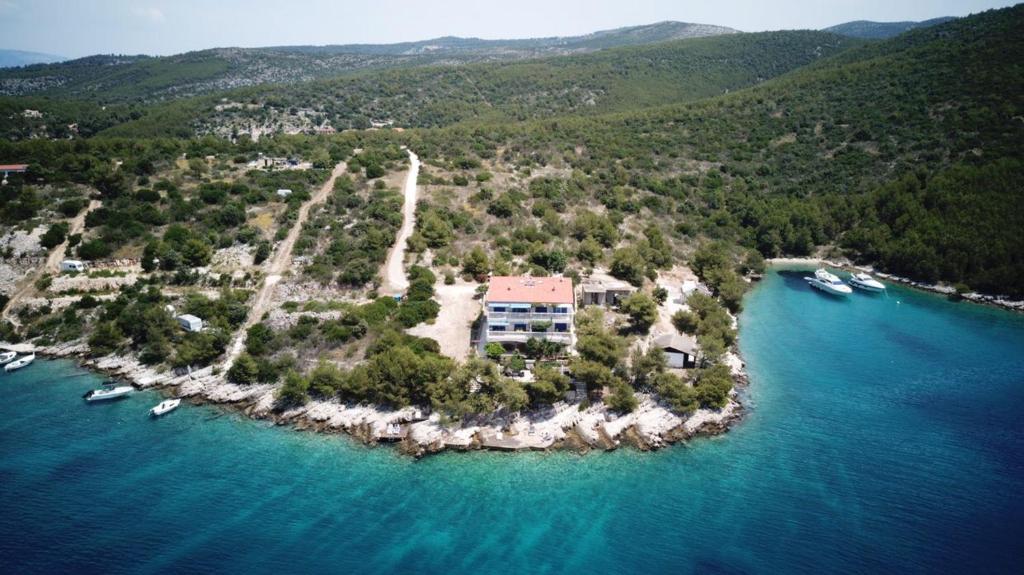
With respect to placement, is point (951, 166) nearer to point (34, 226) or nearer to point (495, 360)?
point (495, 360)

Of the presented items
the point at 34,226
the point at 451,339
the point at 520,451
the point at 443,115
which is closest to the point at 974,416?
the point at 520,451

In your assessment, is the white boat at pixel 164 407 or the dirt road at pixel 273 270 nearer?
the white boat at pixel 164 407

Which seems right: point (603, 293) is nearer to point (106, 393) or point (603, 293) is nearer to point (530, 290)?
point (530, 290)

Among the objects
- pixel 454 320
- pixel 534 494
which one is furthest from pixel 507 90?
pixel 534 494

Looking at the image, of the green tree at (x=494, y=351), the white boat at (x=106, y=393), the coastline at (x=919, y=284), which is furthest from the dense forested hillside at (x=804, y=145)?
the white boat at (x=106, y=393)

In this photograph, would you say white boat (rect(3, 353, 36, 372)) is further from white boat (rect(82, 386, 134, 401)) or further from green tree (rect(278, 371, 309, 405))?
green tree (rect(278, 371, 309, 405))

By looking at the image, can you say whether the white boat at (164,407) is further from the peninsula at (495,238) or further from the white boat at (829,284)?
the white boat at (829,284)
